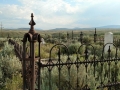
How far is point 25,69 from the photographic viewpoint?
3.14m

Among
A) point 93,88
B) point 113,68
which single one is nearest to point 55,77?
point 93,88

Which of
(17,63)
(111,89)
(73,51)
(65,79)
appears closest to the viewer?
(65,79)

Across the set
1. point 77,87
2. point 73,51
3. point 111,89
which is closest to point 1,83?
point 77,87

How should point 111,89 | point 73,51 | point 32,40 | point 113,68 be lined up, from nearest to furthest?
1. point 32,40
2. point 111,89
3. point 113,68
4. point 73,51

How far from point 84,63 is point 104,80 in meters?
0.92

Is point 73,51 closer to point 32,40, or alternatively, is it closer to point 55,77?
point 55,77

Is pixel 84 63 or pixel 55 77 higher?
pixel 84 63

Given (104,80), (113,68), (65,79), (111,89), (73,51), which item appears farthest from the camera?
(73,51)

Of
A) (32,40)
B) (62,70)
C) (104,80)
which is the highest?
(32,40)

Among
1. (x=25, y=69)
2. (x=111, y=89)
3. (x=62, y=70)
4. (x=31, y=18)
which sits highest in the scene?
(x=31, y=18)

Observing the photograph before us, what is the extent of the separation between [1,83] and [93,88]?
2482mm

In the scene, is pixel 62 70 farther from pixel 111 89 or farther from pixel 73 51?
pixel 73 51

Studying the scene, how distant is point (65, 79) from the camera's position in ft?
14.3

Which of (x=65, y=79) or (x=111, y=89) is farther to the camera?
(x=111, y=89)
